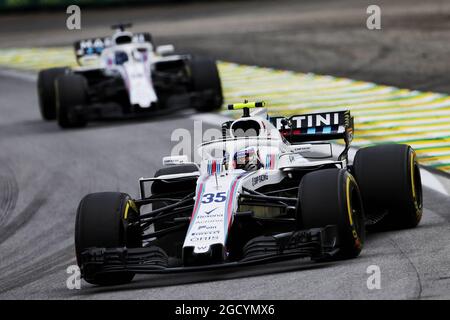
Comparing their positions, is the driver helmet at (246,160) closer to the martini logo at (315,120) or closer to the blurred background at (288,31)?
the martini logo at (315,120)

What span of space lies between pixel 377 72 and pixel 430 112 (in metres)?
6.07

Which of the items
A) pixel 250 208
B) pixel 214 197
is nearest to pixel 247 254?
pixel 214 197

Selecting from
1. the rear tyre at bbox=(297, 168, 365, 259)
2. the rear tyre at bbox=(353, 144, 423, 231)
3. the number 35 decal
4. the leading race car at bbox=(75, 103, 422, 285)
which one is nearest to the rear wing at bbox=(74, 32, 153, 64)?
the leading race car at bbox=(75, 103, 422, 285)

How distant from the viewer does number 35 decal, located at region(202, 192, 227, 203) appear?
1124 cm

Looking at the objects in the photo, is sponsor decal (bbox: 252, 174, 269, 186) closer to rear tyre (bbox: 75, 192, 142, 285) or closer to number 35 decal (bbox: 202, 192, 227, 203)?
number 35 decal (bbox: 202, 192, 227, 203)

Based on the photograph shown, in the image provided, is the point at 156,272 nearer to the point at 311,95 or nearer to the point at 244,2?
the point at 311,95

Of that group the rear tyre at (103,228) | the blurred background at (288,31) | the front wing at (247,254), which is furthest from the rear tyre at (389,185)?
the blurred background at (288,31)

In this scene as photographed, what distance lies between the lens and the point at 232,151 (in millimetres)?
12164

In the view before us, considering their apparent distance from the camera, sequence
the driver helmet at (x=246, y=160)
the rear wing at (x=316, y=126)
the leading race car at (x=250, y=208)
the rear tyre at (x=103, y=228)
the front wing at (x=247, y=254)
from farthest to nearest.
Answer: the rear wing at (x=316, y=126), the driver helmet at (x=246, y=160), the rear tyre at (x=103, y=228), the leading race car at (x=250, y=208), the front wing at (x=247, y=254)

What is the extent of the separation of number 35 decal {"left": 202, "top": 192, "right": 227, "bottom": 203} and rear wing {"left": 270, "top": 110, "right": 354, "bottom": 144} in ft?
7.79

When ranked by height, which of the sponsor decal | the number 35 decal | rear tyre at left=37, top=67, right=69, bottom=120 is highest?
the number 35 decal

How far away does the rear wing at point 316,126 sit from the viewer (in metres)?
13.4

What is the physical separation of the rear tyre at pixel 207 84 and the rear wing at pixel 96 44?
1.53 meters
